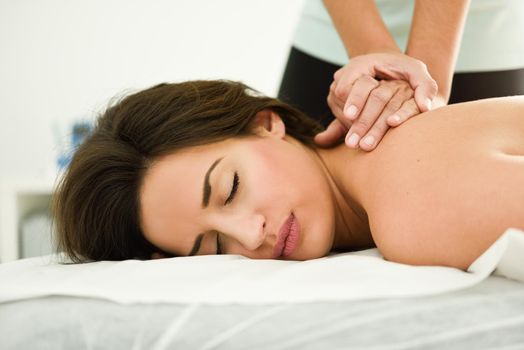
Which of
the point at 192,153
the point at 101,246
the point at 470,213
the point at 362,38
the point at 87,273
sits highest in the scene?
the point at 362,38

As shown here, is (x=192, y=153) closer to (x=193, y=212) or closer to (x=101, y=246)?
(x=193, y=212)

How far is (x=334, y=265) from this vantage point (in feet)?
2.45

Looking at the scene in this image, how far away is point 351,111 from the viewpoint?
3.45 ft

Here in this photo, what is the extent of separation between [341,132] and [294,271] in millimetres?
587

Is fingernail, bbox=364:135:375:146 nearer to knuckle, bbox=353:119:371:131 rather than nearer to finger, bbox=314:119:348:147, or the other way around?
knuckle, bbox=353:119:371:131

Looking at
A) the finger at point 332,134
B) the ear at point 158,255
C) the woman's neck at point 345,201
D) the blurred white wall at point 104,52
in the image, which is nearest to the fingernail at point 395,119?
the woman's neck at point 345,201

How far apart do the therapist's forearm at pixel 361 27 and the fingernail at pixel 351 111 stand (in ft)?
0.96

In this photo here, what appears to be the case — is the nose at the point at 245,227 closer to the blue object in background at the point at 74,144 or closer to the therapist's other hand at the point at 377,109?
the therapist's other hand at the point at 377,109

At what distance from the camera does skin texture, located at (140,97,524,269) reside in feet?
2.45

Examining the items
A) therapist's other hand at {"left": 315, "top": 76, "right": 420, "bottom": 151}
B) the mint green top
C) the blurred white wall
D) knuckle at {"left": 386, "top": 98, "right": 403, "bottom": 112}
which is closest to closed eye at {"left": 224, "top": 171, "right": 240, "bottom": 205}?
therapist's other hand at {"left": 315, "top": 76, "right": 420, "bottom": 151}

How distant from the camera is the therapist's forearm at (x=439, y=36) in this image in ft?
4.19

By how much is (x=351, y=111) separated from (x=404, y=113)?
4.1 inches

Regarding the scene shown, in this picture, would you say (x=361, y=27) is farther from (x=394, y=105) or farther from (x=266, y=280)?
(x=266, y=280)

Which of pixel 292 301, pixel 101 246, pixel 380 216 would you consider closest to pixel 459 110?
pixel 380 216
